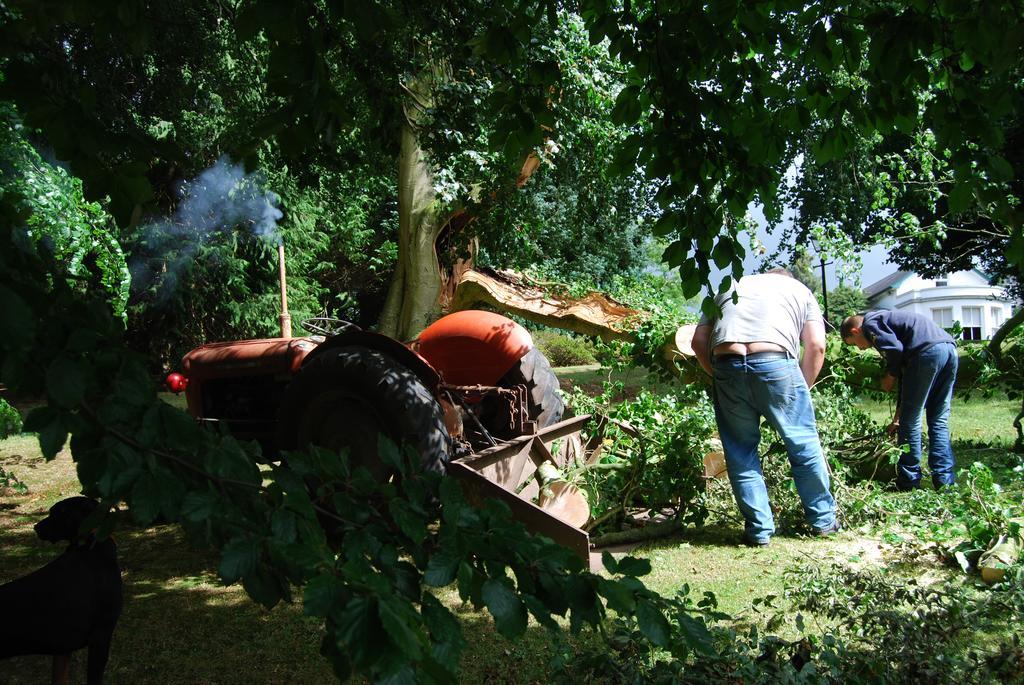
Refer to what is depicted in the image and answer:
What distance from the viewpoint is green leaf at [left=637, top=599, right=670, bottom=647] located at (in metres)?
1.36

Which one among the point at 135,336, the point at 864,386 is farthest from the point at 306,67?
the point at 135,336

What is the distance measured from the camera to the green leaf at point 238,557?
1.21 metres

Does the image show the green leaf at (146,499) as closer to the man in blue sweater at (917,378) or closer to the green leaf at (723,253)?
the green leaf at (723,253)

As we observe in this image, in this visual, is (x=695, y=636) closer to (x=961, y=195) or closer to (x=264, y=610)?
(x=961, y=195)

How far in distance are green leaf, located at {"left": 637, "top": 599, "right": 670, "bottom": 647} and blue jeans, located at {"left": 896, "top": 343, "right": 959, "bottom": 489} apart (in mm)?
5388

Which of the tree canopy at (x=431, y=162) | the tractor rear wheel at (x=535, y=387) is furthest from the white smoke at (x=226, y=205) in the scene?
the tractor rear wheel at (x=535, y=387)

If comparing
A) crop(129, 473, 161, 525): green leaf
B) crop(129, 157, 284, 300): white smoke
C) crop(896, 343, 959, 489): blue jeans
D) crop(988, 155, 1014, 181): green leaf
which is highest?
crop(129, 157, 284, 300): white smoke

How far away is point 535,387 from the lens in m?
5.87

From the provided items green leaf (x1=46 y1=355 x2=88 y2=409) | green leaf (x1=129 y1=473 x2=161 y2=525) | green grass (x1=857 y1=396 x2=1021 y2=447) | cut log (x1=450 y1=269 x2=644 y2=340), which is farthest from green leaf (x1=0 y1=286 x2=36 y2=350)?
green grass (x1=857 y1=396 x2=1021 y2=447)

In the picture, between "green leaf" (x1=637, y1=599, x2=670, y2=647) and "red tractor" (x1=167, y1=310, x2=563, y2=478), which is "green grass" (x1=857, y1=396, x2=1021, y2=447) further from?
"green leaf" (x1=637, y1=599, x2=670, y2=647)

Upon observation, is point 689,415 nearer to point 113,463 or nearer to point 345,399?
point 345,399

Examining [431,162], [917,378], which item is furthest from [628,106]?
[917,378]

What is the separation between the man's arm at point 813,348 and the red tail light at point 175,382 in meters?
4.50

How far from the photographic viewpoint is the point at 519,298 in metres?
9.66
